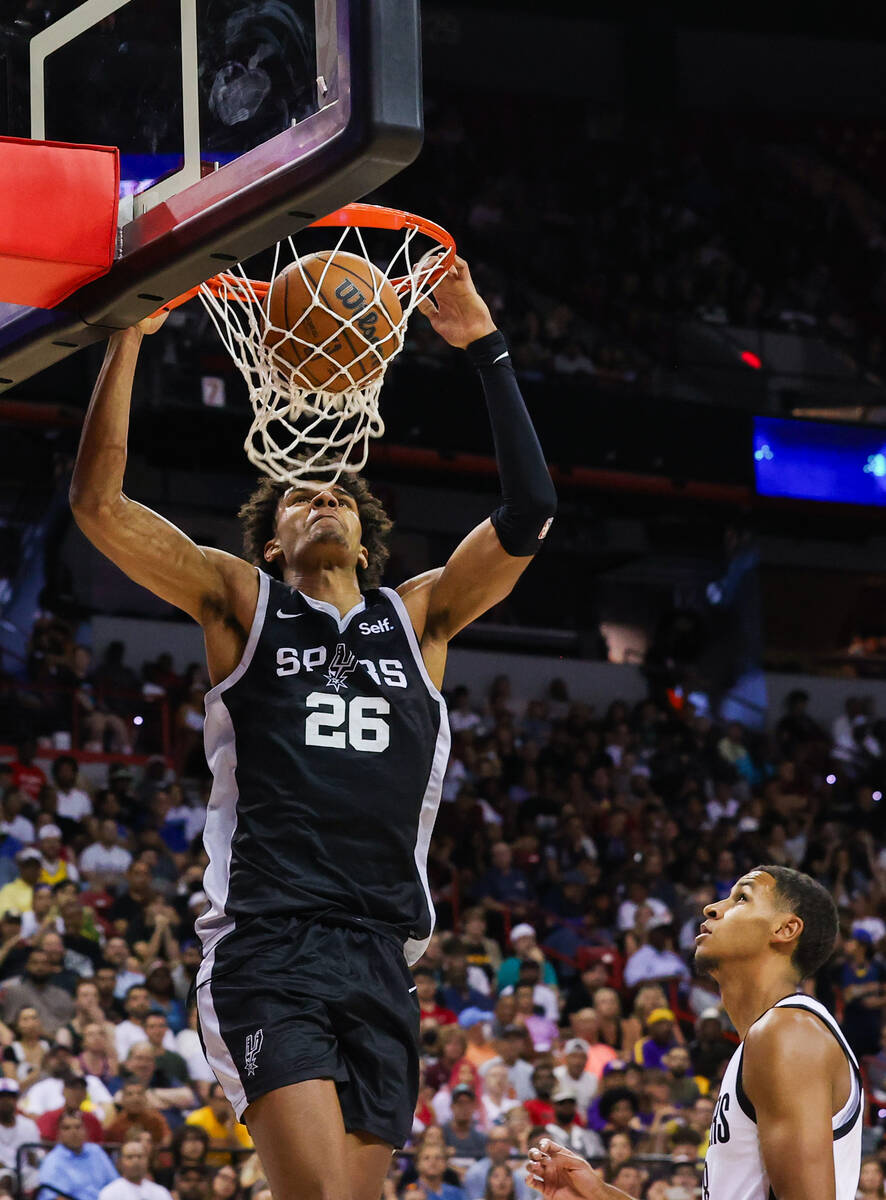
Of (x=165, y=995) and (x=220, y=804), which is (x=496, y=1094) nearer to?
(x=165, y=995)

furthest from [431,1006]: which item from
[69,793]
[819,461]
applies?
[819,461]

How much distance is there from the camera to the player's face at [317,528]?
408cm

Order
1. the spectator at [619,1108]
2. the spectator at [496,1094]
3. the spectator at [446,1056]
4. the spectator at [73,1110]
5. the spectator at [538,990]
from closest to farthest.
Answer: the spectator at [73,1110] < the spectator at [496,1094] < the spectator at [619,1108] < the spectator at [446,1056] < the spectator at [538,990]

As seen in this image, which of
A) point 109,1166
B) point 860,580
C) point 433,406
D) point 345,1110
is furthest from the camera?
point 860,580

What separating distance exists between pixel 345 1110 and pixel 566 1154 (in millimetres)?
472

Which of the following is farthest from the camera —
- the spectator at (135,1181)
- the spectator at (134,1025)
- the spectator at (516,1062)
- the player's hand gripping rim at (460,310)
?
the spectator at (516,1062)

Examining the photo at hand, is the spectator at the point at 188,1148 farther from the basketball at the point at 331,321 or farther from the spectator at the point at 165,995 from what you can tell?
the basketball at the point at 331,321

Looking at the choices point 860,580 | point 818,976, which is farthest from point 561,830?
point 860,580

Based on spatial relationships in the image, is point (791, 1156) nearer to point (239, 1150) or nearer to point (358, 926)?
point (358, 926)

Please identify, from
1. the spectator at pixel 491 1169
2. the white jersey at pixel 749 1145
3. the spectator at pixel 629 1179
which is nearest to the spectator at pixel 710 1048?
the spectator at pixel 629 1179

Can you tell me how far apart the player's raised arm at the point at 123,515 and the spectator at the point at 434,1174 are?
5.03m

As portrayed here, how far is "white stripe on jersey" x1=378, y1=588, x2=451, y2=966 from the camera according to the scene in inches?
151

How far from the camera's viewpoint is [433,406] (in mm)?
15734

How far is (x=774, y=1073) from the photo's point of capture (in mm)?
3229
